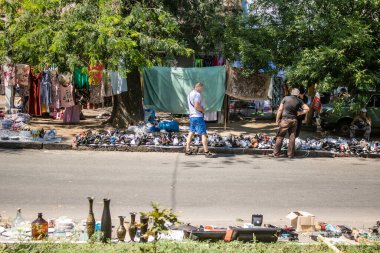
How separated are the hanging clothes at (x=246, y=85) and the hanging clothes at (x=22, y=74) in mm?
7409

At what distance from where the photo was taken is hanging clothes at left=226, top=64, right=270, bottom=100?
1734cm

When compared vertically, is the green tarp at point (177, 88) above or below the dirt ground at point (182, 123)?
above

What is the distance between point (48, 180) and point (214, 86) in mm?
8954

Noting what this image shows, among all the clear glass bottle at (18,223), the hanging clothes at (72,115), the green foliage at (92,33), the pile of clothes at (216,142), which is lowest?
the clear glass bottle at (18,223)

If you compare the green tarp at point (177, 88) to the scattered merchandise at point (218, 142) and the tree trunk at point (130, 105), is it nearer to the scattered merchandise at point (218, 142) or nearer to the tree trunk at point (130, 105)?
the tree trunk at point (130, 105)

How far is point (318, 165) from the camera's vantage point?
12797 millimetres

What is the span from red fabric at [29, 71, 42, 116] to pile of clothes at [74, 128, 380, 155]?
18.6 feet

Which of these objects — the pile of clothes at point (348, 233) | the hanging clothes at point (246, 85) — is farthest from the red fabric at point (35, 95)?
the pile of clothes at point (348, 233)

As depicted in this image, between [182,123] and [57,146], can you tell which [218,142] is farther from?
[182,123]

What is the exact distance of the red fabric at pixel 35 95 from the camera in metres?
19.1

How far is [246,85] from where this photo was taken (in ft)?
57.2

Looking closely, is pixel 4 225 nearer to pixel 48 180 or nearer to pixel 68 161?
pixel 48 180

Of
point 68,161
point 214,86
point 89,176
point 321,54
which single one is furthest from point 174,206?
point 214,86

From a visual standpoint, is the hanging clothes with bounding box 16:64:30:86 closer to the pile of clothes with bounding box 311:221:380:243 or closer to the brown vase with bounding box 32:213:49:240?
the brown vase with bounding box 32:213:49:240
